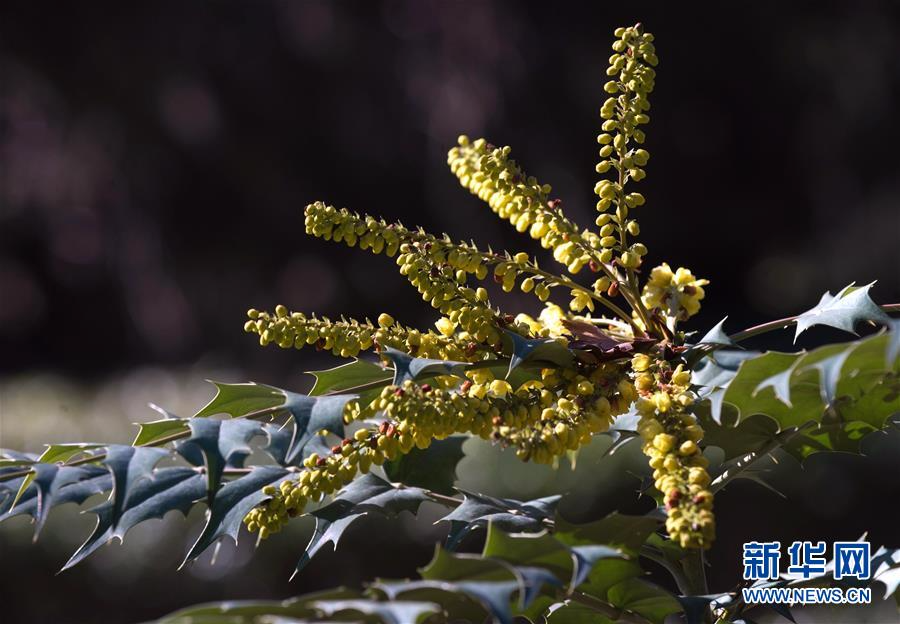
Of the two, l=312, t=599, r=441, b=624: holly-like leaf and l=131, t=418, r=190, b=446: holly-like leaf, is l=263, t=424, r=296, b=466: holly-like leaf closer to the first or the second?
l=131, t=418, r=190, b=446: holly-like leaf

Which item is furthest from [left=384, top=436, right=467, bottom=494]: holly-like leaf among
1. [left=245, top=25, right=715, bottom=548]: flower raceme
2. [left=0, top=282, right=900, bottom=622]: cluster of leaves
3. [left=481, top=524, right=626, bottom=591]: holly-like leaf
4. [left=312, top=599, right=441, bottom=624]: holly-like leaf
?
[left=312, top=599, right=441, bottom=624]: holly-like leaf

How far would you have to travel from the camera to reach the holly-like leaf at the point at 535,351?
0.80m

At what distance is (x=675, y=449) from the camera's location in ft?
2.49

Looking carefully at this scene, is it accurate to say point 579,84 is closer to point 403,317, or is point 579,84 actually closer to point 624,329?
point 403,317

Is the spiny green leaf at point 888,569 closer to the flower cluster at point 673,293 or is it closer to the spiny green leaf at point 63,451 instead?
the flower cluster at point 673,293

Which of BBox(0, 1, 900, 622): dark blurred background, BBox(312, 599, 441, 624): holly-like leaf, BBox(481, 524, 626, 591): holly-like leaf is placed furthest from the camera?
BBox(0, 1, 900, 622): dark blurred background

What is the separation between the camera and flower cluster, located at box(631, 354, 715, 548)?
0.69 m

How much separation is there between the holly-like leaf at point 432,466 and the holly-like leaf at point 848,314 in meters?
0.36

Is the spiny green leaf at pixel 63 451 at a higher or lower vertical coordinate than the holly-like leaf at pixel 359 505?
higher

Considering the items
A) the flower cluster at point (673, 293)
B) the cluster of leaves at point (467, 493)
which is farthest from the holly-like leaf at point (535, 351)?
the flower cluster at point (673, 293)

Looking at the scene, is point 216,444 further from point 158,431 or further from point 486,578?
point 486,578

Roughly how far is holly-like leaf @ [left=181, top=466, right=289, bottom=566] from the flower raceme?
0.04 meters

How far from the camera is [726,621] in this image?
2.94ft

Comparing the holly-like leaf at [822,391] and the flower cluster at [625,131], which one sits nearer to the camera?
the holly-like leaf at [822,391]
